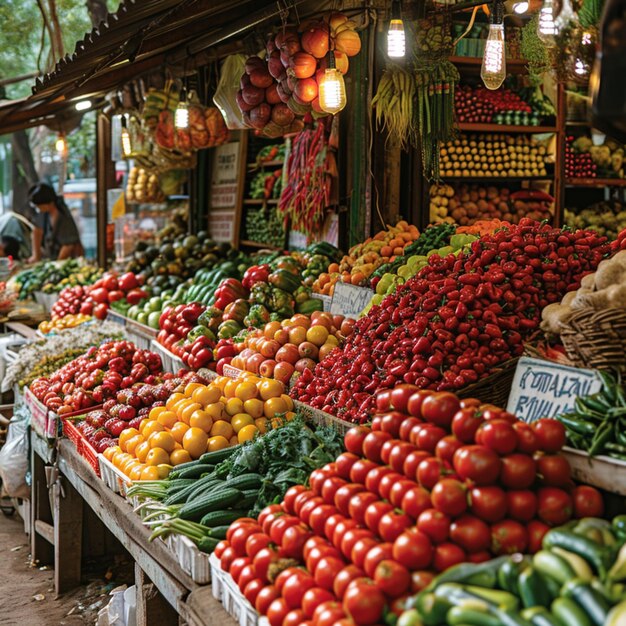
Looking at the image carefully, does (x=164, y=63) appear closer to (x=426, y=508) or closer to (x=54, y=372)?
(x=54, y=372)

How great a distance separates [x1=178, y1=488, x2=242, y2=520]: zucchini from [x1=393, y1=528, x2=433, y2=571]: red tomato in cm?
111

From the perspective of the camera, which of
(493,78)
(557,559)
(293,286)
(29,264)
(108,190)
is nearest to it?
(557,559)

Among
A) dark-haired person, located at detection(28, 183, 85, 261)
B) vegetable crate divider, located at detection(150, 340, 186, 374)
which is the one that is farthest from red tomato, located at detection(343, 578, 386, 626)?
dark-haired person, located at detection(28, 183, 85, 261)

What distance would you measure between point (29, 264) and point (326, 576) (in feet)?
36.3

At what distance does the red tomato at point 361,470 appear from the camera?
2322 mm

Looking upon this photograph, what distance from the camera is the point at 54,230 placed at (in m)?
12.1

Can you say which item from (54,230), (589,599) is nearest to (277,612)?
(589,599)

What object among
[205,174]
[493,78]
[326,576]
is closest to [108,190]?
[205,174]

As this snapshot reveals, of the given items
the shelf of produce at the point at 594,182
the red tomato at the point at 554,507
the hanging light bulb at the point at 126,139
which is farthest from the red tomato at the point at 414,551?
the hanging light bulb at the point at 126,139

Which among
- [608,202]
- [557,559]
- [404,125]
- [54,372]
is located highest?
[404,125]

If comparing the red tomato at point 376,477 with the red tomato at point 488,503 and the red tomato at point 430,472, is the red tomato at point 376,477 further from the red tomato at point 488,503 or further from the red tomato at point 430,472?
the red tomato at point 488,503

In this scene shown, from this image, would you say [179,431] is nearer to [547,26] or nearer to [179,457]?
[179,457]

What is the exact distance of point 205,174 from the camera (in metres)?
10.1

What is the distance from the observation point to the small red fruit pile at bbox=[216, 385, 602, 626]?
195 cm
